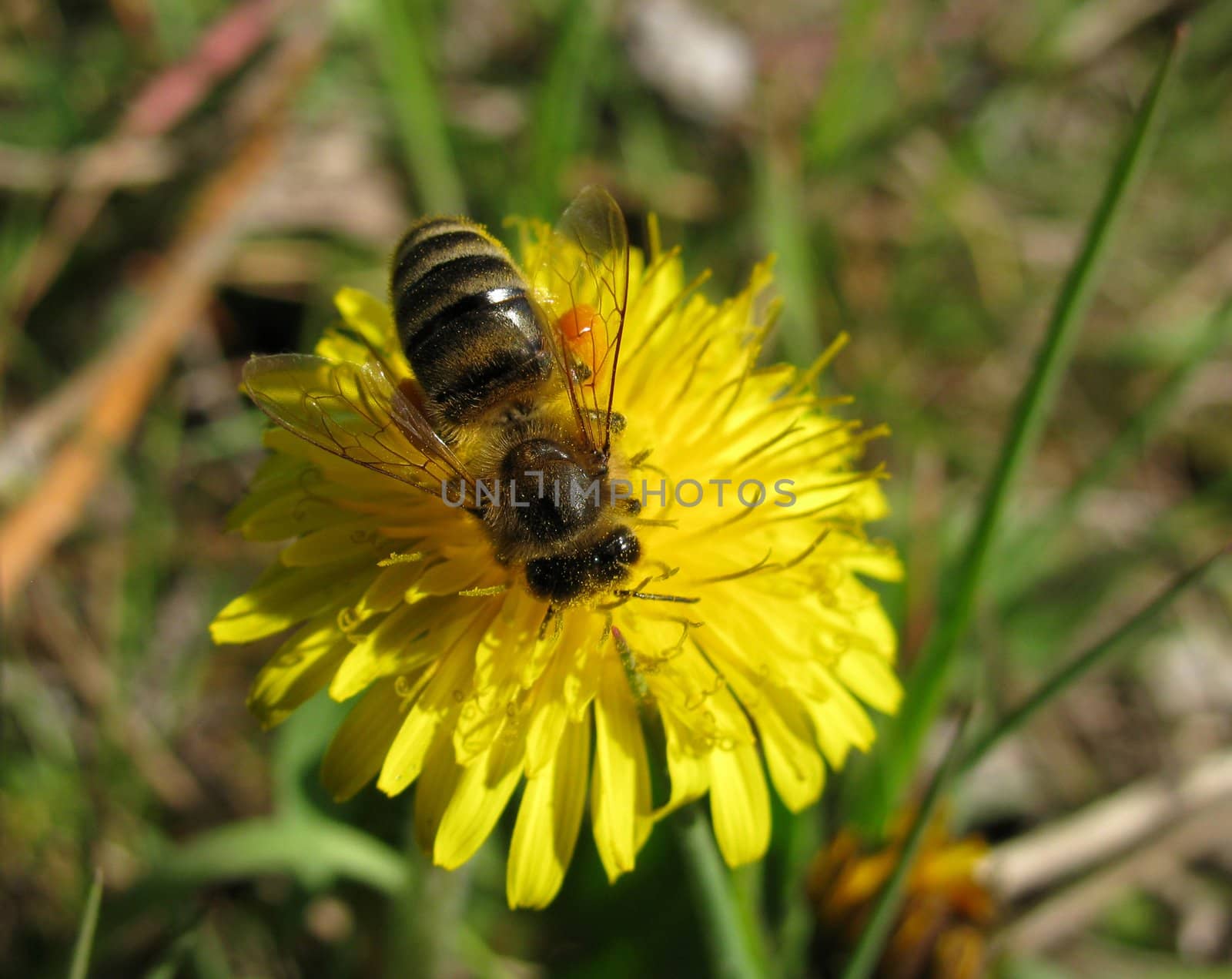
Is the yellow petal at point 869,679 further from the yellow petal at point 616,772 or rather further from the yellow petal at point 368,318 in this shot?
the yellow petal at point 368,318

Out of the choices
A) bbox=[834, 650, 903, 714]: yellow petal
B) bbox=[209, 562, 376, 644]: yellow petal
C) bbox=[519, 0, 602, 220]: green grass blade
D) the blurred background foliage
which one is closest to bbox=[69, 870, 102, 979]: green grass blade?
the blurred background foliage

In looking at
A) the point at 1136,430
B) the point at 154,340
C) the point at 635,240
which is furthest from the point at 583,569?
the point at 635,240

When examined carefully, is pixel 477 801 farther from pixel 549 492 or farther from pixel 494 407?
pixel 494 407

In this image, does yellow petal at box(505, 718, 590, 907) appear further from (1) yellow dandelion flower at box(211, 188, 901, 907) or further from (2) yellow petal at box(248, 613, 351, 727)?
(2) yellow petal at box(248, 613, 351, 727)

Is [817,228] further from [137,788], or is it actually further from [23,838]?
[23,838]

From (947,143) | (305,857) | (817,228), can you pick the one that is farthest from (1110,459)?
(305,857)
